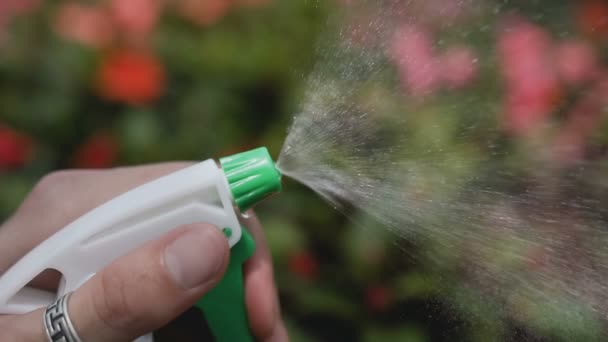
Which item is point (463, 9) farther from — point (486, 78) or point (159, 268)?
point (159, 268)

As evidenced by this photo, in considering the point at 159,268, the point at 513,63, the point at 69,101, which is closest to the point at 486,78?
the point at 513,63

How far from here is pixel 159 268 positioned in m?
0.75

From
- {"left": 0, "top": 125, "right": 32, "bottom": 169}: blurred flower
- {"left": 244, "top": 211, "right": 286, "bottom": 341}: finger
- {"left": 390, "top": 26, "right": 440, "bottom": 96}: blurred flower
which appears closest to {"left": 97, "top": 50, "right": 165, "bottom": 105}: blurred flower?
{"left": 0, "top": 125, "right": 32, "bottom": 169}: blurred flower

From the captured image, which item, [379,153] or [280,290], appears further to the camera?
[280,290]

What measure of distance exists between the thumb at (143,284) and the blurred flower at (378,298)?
1.87 feet

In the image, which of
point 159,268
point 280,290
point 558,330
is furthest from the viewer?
point 280,290

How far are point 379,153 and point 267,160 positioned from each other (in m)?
0.26

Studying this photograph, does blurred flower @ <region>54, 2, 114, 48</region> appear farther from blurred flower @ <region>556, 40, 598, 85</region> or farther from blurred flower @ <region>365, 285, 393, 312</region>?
blurred flower @ <region>556, 40, 598, 85</region>

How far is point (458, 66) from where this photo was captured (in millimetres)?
1128

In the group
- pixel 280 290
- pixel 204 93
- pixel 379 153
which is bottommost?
pixel 280 290

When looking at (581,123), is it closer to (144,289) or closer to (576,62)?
(576,62)

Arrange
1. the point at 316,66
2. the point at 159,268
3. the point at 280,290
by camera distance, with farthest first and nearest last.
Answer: the point at 280,290 → the point at 316,66 → the point at 159,268

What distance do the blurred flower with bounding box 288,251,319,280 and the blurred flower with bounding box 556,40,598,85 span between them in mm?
590

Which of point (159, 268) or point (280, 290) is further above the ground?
point (159, 268)
